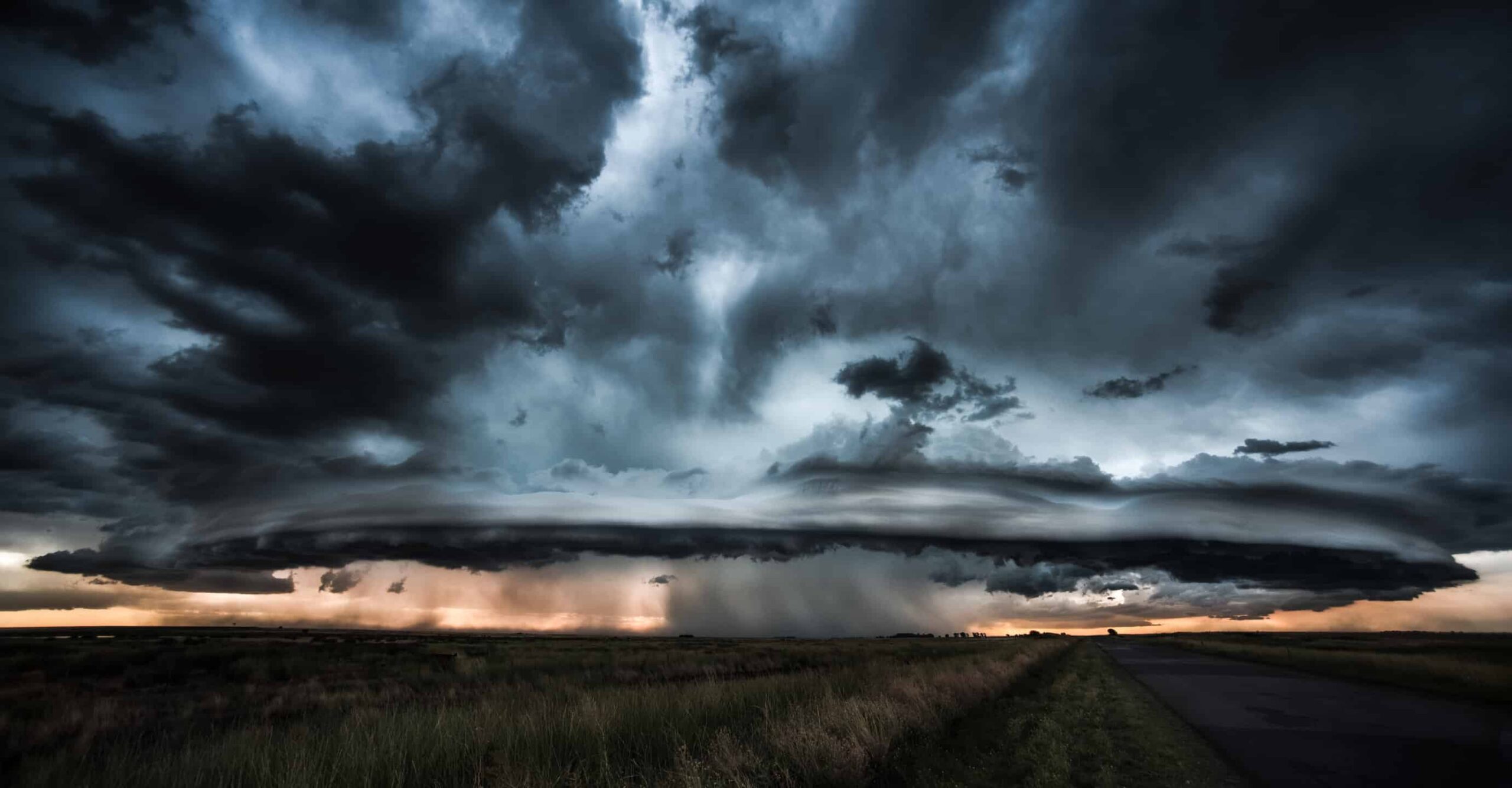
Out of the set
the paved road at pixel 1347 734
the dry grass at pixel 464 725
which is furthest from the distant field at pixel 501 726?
the paved road at pixel 1347 734

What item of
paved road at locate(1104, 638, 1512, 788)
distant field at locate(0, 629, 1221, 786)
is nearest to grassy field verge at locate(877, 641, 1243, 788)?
distant field at locate(0, 629, 1221, 786)

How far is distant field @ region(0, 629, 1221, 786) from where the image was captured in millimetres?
8250

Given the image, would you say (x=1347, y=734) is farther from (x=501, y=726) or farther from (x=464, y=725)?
(x=464, y=725)

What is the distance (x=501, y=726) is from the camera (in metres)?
10.9

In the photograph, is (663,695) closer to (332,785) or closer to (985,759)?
(985,759)

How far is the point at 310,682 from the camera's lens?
26.5 meters

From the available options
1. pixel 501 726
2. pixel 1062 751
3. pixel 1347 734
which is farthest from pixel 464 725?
pixel 1347 734

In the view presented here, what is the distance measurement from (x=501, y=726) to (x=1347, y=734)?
1751 centimetres

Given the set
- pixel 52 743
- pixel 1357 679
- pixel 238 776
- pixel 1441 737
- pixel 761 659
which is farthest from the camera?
pixel 761 659

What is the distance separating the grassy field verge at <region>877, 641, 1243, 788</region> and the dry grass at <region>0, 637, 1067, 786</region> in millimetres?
658

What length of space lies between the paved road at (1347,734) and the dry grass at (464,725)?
5.62 metres

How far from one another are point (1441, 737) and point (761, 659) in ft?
119

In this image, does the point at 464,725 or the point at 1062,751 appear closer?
the point at 464,725

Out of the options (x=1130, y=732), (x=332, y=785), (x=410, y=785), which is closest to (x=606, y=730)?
(x=410, y=785)
